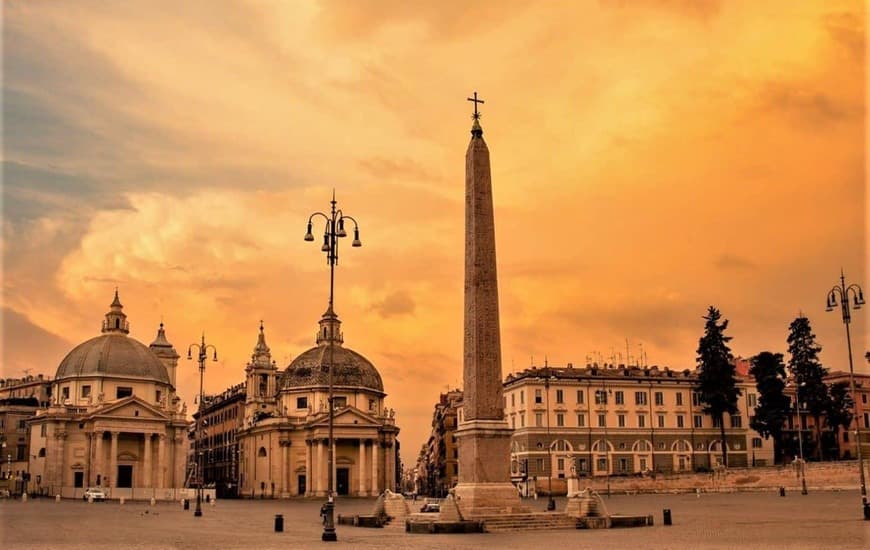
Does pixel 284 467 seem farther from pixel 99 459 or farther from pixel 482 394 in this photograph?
pixel 482 394

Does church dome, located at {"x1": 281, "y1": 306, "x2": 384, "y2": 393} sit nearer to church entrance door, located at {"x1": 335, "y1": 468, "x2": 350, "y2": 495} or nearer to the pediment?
church entrance door, located at {"x1": 335, "y1": 468, "x2": 350, "y2": 495}

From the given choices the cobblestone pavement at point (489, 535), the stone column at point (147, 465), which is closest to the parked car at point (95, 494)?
the stone column at point (147, 465)

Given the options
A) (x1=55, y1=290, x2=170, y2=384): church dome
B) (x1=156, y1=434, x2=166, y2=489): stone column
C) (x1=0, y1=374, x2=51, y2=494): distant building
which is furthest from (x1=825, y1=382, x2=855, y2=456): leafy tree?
(x1=0, y1=374, x2=51, y2=494): distant building

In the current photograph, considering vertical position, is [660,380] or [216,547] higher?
[660,380]

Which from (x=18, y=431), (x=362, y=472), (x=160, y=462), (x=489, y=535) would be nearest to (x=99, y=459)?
(x=160, y=462)

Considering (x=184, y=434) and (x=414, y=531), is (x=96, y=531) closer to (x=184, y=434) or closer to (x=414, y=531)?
(x=414, y=531)

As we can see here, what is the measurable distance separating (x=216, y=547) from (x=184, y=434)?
232ft

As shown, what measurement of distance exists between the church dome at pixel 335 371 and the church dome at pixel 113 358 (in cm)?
1242

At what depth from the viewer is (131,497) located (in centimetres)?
7838

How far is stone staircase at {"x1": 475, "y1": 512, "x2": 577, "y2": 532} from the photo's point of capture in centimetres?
2888

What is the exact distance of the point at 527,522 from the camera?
29.6 meters

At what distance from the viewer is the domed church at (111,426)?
8350 cm

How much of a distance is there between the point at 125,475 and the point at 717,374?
2062 inches

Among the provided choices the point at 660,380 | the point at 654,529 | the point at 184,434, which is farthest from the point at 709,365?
the point at 654,529
